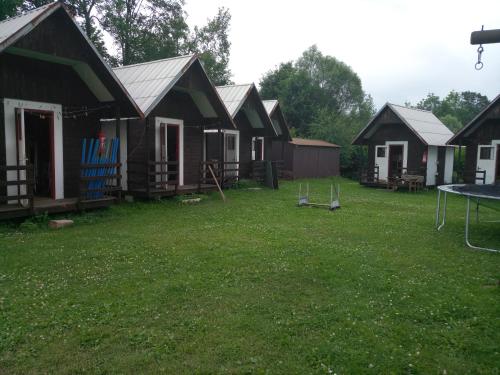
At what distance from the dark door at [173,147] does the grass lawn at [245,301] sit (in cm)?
615

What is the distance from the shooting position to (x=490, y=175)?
1841 cm

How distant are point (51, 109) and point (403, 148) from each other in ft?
56.3

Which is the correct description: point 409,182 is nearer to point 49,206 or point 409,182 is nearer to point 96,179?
point 96,179

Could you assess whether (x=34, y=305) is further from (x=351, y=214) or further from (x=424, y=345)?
(x=351, y=214)

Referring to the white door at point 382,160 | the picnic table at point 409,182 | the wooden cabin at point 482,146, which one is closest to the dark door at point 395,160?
the white door at point 382,160

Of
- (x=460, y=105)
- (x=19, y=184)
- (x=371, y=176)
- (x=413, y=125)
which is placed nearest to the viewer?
(x=19, y=184)

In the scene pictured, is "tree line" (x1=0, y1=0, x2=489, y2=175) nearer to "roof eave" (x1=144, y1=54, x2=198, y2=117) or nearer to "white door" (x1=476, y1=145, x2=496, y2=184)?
"white door" (x1=476, y1=145, x2=496, y2=184)

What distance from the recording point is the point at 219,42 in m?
36.2

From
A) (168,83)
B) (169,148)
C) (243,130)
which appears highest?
(168,83)

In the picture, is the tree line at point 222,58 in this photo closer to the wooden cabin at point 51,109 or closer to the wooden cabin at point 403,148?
the wooden cabin at point 403,148

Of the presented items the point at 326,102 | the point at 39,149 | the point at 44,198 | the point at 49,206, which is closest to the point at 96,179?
the point at 49,206

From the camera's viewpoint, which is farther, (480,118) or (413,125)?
(413,125)

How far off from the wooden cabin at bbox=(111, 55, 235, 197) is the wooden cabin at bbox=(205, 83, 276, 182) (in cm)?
272

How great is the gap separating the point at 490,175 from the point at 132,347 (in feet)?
62.7
